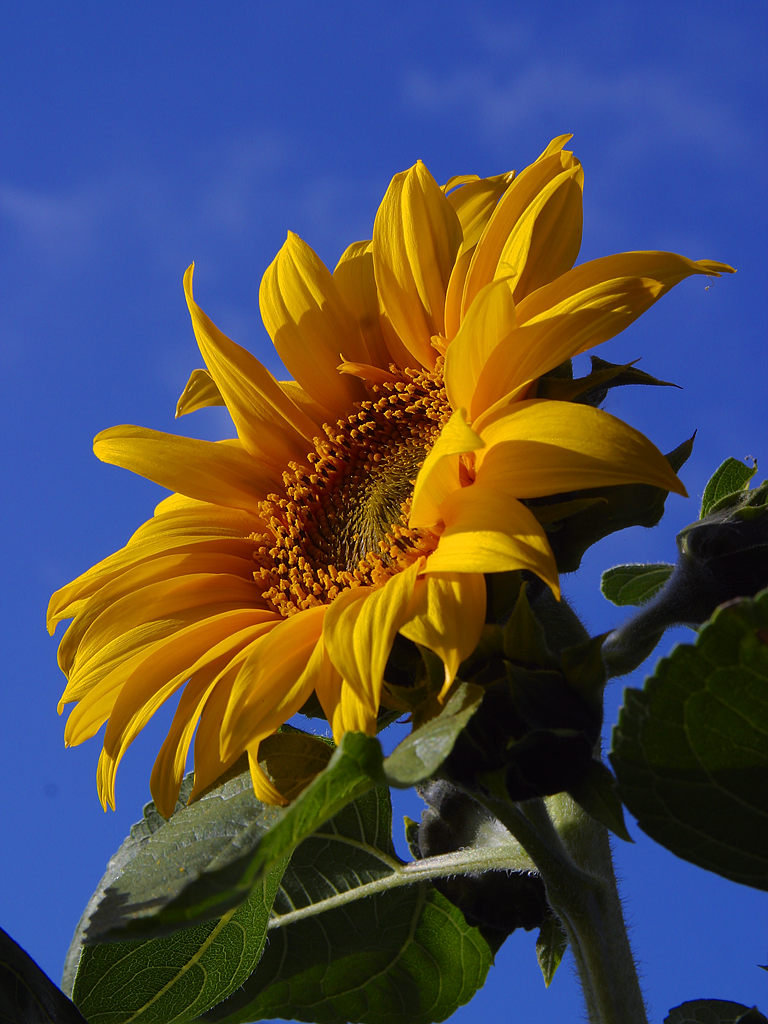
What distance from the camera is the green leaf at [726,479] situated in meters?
2.01

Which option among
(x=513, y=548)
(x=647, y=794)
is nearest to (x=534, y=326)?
(x=513, y=548)

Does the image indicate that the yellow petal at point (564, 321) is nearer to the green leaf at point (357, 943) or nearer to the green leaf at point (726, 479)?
the green leaf at point (726, 479)

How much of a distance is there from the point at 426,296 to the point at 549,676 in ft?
2.55

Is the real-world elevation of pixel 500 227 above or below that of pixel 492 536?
above

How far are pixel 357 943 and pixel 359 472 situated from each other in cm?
78

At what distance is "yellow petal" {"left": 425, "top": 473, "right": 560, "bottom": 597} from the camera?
1.23m

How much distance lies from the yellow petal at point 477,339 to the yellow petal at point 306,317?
19.4 inches

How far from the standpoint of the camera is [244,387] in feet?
6.21

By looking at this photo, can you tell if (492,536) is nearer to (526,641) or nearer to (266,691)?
(526,641)

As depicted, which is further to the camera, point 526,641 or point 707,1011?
point 707,1011

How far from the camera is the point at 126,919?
1213 mm

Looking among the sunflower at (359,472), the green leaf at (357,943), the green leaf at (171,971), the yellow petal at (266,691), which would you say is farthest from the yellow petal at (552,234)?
the green leaf at (171,971)

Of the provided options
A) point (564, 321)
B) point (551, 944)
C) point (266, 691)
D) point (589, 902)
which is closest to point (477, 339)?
point (564, 321)

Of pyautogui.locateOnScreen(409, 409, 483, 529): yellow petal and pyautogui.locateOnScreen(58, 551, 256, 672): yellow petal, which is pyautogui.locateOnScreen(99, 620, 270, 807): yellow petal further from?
pyautogui.locateOnScreen(409, 409, 483, 529): yellow petal
